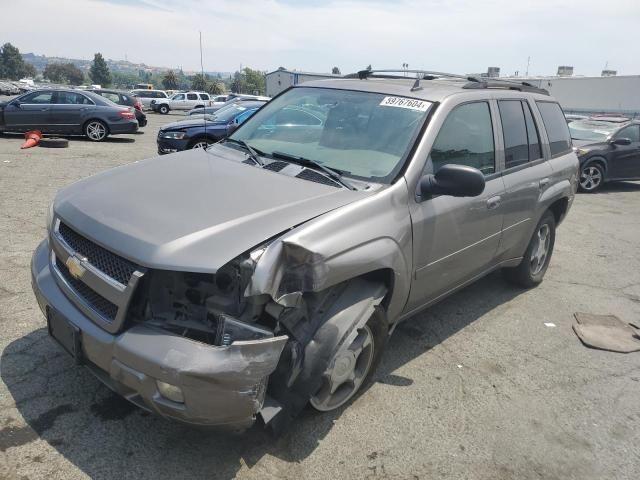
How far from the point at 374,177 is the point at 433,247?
635mm

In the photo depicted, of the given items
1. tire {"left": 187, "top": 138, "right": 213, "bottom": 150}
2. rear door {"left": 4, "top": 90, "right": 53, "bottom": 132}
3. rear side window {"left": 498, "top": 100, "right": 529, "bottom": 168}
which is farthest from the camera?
rear door {"left": 4, "top": 90, "right": 53, "bottom": 132}

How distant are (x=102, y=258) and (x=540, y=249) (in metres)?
4.33

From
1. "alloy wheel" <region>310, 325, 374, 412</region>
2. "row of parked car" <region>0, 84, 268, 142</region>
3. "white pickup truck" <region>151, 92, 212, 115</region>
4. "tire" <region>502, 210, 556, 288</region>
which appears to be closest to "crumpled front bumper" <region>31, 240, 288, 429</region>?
"alloy wheel" <region>310, 325, 374, 412</region>

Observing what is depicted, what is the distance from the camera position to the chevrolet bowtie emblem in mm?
2619

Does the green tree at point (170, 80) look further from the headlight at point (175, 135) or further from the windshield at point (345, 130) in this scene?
the windshield at point (345, 130)

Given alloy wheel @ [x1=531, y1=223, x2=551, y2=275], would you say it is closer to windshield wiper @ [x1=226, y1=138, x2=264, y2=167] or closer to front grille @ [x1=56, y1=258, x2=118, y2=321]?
windshield wiper @ [x1=226, y1=138, x2=264, y2=167]

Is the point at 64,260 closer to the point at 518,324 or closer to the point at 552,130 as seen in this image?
the point at 518,324

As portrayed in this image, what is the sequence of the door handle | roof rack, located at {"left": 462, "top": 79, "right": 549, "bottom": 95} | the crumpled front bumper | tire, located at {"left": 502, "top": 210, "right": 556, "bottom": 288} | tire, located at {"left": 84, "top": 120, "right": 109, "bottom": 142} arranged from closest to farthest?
the crumpled front bumper, the door handle, roof rack, located at {"left": 462, "top": 79, "right": 549, "bottom": 95}, tire, located at {"left": 502, "top": 210, "right": 556, "bottom": 288}, tire, located at {"left": 84, "top": 120, "right": 109, "bottom": 142}

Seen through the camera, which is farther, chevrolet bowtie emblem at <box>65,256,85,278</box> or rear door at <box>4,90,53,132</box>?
rear door at <box>4,90,53,132</box>

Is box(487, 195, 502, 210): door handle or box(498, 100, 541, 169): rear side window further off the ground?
box(498, 100, 541, 169): rear side window

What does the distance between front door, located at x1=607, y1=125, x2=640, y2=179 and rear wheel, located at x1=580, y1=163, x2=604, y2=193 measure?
0.76 ft

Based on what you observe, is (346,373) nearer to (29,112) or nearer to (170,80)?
(29,112)

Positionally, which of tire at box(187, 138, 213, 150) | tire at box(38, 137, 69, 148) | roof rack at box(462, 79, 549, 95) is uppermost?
roof rack at box(462, 79, 549, 95)

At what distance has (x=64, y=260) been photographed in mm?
2797
